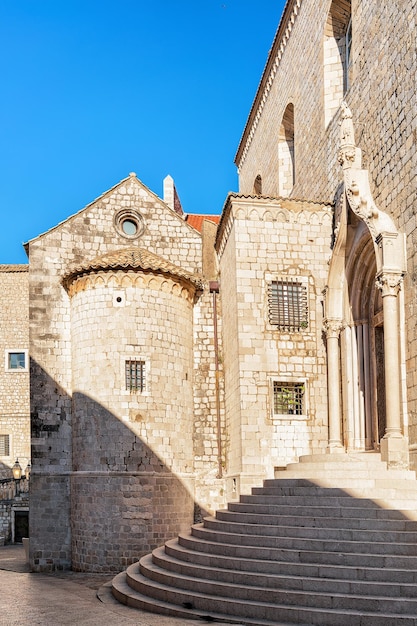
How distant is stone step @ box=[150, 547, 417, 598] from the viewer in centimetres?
934

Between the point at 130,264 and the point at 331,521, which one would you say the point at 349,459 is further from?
the point at 130,264

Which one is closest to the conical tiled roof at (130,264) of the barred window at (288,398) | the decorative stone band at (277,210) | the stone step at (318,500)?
the decorative stone band at (277,210)

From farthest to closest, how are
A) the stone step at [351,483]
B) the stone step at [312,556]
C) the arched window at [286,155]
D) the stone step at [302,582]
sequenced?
the arched window at [286,155], the stone step at [351,483], the stone step at [312,556], the stone step at [302,582]

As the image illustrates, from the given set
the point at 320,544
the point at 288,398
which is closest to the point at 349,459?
the point at 320,544

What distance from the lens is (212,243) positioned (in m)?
23.1

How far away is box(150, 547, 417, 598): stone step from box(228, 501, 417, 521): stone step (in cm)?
147

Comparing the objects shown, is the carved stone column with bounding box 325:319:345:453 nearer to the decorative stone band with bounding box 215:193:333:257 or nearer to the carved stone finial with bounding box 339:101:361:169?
the decorative stone band with bounding box 215:193:333:257

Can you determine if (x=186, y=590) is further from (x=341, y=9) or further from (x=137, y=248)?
(x=341, y=9)

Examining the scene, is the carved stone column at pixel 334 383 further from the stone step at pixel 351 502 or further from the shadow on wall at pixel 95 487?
the shadow on wall at pixel 95 487

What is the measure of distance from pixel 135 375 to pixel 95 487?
3.19 meters

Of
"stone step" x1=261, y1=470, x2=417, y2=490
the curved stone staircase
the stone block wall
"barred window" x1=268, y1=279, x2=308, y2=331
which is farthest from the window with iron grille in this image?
"stone step" x1=261, y1=470, x2=417, y2=490

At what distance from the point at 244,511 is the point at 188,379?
27.9 ft

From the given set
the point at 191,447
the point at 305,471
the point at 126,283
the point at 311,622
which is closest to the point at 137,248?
the point at 126,283

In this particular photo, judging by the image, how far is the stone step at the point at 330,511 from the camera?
11.1m
